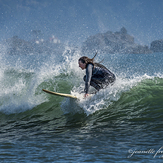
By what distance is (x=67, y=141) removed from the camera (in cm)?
460

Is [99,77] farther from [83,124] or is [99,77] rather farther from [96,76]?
[83,124]

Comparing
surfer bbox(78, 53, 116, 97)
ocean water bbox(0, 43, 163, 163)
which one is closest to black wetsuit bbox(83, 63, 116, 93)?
surfer bbox(78, 53, 116, 97)

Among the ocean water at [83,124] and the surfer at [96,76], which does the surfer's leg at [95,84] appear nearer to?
the surfer at [96,76]

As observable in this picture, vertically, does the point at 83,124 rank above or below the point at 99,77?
below

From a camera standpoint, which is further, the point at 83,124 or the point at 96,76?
the point at 96,76

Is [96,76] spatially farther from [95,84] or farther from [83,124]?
[83,124]

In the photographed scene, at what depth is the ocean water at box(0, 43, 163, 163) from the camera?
12.8 feet

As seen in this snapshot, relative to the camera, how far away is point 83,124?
5.87 meters

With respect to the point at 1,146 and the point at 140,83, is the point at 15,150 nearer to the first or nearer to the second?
the point at 1,146

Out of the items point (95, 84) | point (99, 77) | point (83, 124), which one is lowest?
point (83, 124)

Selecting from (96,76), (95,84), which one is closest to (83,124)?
(95,84)

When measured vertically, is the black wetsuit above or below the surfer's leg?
Answer: above

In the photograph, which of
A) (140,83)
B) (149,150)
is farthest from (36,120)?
(140,83)

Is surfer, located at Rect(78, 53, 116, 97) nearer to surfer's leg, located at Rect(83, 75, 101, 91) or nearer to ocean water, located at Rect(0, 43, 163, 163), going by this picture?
surfer's leg, located at Rect(83, 75, 101, 91)
